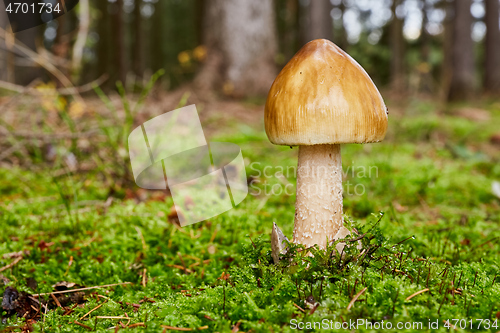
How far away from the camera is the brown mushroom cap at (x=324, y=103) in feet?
5.64

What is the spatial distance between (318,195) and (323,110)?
0.54 m

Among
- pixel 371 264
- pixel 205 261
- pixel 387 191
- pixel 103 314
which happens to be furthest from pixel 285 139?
pixel 387 191

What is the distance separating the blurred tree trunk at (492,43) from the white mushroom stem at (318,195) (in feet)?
40.4

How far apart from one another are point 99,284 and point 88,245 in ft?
1.29

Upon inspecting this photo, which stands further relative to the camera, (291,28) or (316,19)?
(291,28)

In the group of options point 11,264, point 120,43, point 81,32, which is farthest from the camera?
point 120,43

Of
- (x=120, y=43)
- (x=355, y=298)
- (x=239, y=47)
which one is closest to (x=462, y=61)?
(x=239, y=47)

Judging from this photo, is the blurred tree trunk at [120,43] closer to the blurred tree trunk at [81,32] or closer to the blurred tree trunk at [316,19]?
the blurred tree trunk at [316,19]

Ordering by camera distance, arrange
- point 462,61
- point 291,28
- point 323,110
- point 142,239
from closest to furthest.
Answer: point 323,110, point 142,239, point 462,61, point 291,28

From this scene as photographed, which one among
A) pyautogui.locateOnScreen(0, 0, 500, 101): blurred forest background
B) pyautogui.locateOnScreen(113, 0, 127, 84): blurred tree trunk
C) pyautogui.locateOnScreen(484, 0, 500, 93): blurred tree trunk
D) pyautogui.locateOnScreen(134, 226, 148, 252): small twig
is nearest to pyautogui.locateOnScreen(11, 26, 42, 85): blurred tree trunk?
pyautogui.locateOnScreen(0, 0, 500, 101): blurred forest background

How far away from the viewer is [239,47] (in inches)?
309

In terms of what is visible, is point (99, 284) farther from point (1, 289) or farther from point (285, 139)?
point (285, 139)

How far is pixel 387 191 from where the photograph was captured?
11.8ft

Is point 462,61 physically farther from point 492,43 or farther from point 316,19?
point 316,19
